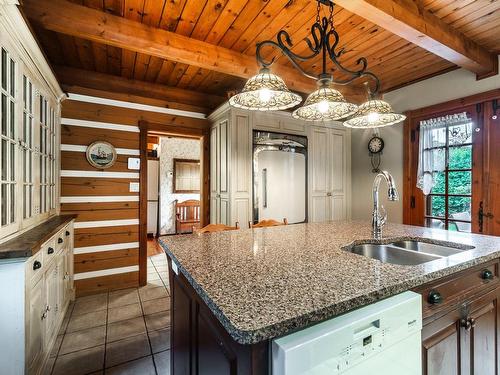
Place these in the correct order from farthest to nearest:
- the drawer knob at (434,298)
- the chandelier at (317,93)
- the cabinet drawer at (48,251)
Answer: the cabinet drawer at (48,251)
the chandelier at (317,93)
the drawer knob at (434,298)

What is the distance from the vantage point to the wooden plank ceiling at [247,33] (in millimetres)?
1908

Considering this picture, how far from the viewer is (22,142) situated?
1672 mm

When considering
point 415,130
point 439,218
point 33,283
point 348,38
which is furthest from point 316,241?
point 415,130

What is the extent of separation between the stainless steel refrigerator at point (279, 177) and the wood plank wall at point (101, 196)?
146 centimetres

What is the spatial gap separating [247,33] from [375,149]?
2.51 metres

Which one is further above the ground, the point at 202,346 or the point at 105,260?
the point at 202,346

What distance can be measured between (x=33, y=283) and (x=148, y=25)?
200cm

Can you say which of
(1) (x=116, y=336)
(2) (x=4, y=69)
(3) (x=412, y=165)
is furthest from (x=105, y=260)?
(3) (x=412, y=165)

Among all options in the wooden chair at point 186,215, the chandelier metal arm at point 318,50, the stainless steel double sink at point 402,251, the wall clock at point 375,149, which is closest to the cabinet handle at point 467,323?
the stainless steel double sink at point 402,251

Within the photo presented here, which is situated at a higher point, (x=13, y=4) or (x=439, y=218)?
(x=13, y=4)

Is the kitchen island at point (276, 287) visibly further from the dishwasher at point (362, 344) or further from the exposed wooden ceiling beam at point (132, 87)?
the exposed wooden ceiling beam at point (132, 87)

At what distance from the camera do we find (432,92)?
3.11m

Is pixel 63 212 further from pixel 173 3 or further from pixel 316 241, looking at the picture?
pixel 316 241

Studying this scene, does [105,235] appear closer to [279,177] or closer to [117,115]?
[117,115]
